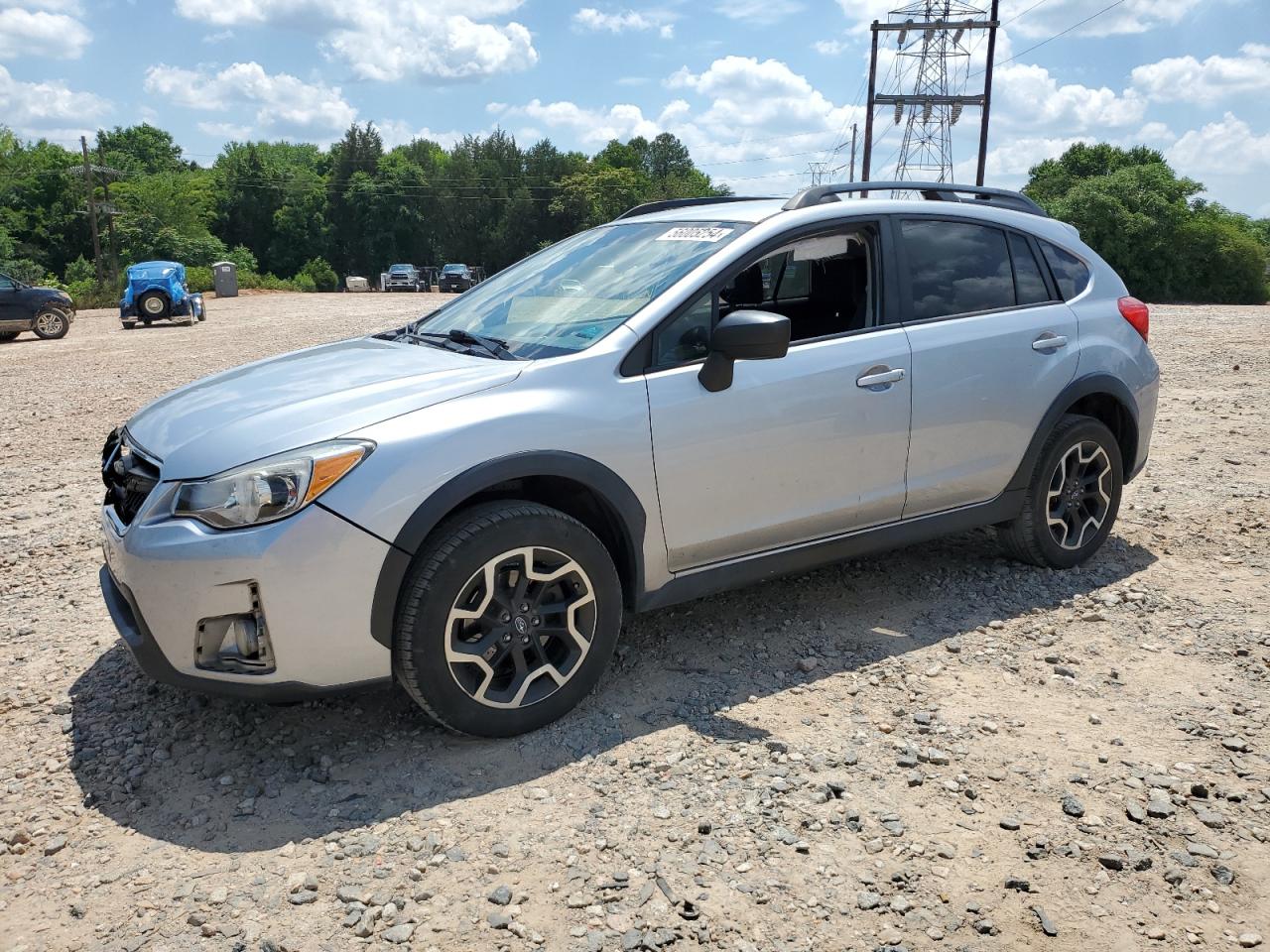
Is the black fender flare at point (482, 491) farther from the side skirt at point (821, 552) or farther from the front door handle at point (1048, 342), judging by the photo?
the front door handle at point (1048, 342)

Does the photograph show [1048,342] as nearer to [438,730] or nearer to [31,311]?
[438,730]

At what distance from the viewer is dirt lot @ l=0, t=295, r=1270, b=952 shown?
8.80ft

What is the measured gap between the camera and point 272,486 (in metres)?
3.12

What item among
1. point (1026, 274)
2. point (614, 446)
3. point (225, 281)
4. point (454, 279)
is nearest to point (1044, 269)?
point (1026, 274)

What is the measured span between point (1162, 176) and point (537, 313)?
3345cm

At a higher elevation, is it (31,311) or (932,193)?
(932,193)

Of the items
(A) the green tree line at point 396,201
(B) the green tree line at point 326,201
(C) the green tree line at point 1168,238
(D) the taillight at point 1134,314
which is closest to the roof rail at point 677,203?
(D) the taillight at point 1134,314

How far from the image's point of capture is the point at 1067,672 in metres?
4.08

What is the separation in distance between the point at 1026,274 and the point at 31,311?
22.8 m

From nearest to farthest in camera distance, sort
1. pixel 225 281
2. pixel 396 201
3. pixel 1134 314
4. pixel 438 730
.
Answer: pixel 438 730 < pixel 1134 314 < pixel 225 281 < pixel 396 201

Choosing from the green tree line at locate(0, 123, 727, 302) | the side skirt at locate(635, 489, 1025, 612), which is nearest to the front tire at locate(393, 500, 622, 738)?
the side skirt at locate(635, 489, 1025, 612)

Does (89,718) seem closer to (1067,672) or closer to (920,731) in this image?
(920,731)

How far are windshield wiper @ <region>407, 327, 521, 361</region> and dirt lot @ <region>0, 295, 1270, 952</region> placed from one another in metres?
1.31

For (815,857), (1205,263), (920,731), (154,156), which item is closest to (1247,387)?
(920,731)
